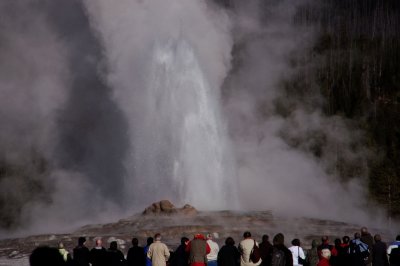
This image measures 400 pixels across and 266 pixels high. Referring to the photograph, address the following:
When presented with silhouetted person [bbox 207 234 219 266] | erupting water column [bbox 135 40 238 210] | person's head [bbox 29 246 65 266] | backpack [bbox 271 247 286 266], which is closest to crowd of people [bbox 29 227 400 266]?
backpack [bbox 271 247 286 266]

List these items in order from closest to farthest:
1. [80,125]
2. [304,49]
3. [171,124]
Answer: [171,124]
[80,125]
[304,49]

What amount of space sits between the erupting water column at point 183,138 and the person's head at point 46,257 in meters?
28.0

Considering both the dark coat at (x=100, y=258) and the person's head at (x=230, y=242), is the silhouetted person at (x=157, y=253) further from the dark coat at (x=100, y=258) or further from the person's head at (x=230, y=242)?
the dark coat at (x=100, y=258)

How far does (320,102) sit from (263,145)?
1328 centimetres

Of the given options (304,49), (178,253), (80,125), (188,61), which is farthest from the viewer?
(304,49)

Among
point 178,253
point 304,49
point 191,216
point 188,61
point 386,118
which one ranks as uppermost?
point 304,49

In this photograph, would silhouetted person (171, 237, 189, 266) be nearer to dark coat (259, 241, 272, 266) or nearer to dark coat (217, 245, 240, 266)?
dark coat (217, 245, 240, 266)

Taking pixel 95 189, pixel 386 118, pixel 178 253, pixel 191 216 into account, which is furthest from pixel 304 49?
pixel 178 253

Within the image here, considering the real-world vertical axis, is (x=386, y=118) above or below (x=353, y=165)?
above

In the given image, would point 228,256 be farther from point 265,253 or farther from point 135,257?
point 135,257

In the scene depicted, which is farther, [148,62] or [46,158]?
[46,158]

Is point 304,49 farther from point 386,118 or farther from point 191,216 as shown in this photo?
point 191,216

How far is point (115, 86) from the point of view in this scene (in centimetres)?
4403

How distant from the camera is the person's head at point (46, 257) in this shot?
13.0ft
